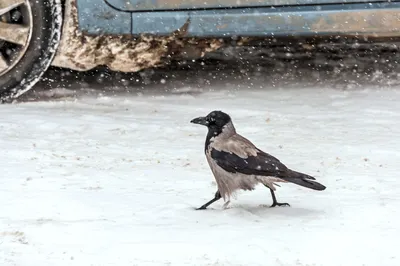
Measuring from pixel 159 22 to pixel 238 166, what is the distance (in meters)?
2.25

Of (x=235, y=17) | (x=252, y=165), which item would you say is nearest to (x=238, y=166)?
(x=252, y=165)

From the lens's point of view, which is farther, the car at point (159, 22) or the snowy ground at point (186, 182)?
the car at point (159, 22)

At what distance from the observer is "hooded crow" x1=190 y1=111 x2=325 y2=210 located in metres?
5.11

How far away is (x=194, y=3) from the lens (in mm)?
7164

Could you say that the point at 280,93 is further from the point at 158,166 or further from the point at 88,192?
the point at 88,192

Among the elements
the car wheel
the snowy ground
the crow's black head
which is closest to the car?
the car wheel

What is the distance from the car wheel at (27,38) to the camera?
7172 mm

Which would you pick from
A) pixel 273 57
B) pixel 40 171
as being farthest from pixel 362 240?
pixel 273 57

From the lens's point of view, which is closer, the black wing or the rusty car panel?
the black wing

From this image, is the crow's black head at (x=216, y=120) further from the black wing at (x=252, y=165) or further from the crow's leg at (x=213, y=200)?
the crow's leg at (x=213, y=200)

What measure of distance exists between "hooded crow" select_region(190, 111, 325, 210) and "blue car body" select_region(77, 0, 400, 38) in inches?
73.9

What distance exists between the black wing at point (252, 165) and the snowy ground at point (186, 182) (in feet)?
0.69

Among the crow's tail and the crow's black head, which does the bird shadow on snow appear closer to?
the crow's tail

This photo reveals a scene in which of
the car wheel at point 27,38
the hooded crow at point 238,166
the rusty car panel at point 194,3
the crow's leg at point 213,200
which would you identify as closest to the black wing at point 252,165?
the hooded crow at point 238,166
